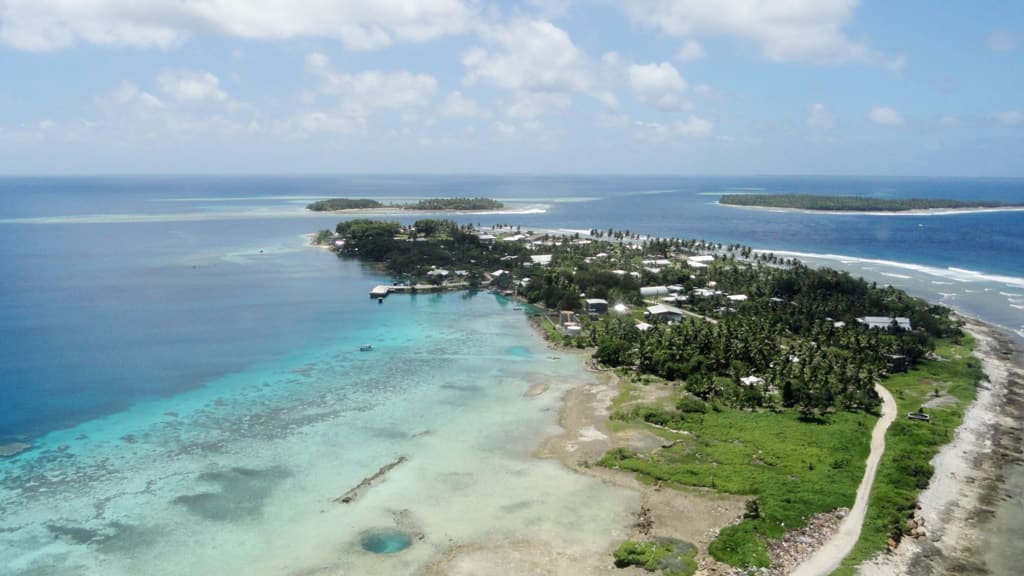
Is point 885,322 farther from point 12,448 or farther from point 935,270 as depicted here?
point 12,448

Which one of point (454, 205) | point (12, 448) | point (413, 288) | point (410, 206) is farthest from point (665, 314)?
point (410, 206)

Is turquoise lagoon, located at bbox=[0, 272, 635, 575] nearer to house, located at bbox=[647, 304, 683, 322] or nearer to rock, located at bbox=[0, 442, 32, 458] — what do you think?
rock, located at bbox=[0, 442, 32, 458]

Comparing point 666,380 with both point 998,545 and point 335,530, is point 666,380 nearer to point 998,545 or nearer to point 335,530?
point 998,545

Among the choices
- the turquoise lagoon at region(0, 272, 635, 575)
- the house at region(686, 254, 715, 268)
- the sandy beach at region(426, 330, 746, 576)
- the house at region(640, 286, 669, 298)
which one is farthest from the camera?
the house at region(686, 254, 715, 268)

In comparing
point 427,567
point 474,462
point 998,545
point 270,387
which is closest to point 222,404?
point 270,387

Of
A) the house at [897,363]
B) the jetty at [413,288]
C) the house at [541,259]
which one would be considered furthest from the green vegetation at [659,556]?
the house at [541,259]

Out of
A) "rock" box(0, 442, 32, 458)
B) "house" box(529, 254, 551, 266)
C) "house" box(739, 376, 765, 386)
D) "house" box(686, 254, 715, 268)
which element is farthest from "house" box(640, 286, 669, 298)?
"rock" box(0, 442, 32, 458)
